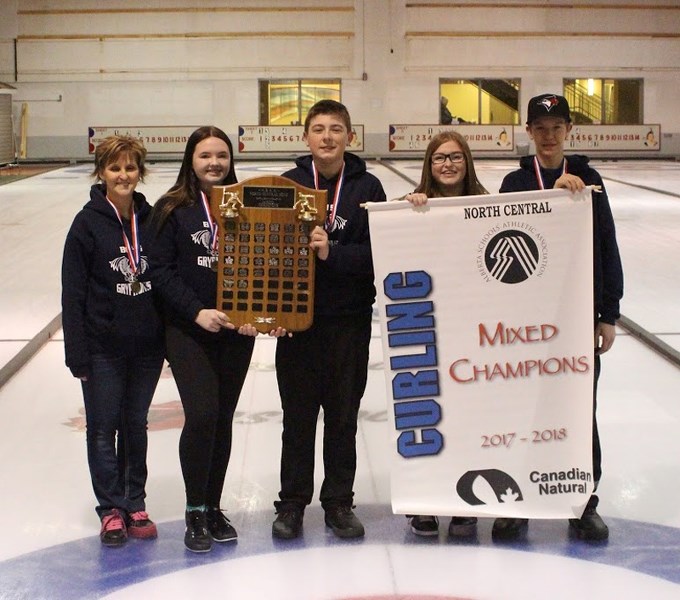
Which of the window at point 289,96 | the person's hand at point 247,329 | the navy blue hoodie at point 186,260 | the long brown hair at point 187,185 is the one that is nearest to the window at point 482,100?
the window at point 289,96

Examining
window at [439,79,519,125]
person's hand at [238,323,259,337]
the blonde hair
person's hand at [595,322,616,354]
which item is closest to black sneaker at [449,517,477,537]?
person's hand at [595,322,616,354]

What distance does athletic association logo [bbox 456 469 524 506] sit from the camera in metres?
3.50

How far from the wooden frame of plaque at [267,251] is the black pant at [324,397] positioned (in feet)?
0.61

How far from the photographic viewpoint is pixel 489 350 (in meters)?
3.49

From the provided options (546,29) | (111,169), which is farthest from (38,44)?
(111,169)

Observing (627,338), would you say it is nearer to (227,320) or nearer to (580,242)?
(580,242)

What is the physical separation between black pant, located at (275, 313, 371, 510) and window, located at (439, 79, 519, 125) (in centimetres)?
2435

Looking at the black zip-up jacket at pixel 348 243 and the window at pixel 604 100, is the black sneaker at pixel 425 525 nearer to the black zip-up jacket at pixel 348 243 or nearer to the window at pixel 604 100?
the black zip-up jacket at pixel 348 243

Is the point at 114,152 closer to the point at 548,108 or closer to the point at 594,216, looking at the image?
the point at 548,108

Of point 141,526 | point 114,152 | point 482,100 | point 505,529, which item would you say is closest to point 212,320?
point 114,152

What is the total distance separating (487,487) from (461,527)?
7.3 inches

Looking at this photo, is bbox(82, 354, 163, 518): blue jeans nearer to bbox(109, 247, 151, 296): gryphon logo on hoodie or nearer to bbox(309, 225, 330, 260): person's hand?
bbox(109, 247, 151, 296): gryphon logo on hoodie

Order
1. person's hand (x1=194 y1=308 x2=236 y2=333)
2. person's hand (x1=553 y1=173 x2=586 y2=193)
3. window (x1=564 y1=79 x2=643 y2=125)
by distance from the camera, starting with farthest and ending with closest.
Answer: window (x1=564 y1=79 x2=643 y2=125) < person's hand (x1=553 y1=173 x2=586 y2=193) < person's hand (x1=194 y1=308 x2=236 y2=333)

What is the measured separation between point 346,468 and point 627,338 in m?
3.64
